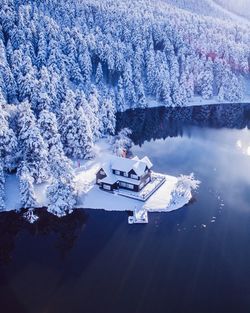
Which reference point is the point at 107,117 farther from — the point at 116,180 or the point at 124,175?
the point at 116,180

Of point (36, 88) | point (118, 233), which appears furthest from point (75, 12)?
point (118, 233)

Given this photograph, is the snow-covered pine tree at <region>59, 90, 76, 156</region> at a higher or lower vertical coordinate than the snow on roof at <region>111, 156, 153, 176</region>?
higher

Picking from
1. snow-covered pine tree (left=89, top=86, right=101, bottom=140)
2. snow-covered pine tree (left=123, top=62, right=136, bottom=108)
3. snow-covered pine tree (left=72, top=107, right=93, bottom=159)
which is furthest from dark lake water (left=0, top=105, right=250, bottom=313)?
snow-covered pine tree (left=123, top=62, right=136, bottom=108)

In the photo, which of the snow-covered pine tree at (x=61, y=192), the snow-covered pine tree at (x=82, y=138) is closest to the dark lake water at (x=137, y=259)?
the snow-covered pine tree at (x=61, y=192)

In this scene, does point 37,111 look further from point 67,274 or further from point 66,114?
point 67,274

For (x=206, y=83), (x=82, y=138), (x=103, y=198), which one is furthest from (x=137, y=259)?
(x=206, y=83)

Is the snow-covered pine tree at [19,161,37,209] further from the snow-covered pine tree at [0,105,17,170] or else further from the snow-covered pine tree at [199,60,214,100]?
the snow-covered pine tree at [199,60,214,100]

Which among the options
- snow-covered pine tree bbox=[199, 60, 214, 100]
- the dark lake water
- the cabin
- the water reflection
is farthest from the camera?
snow-covered pine tree bbox=[199, 60, 214, 100]
